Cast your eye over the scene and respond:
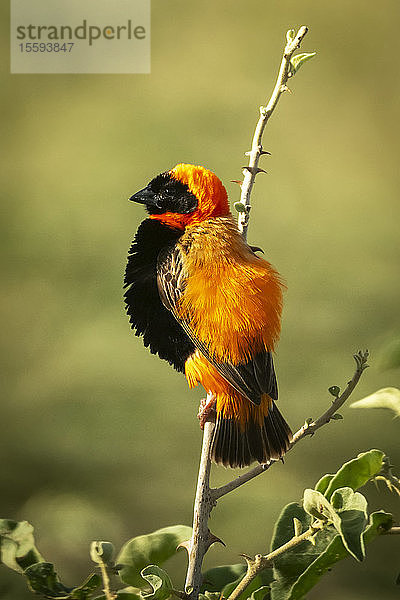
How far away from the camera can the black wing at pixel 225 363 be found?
110 cm

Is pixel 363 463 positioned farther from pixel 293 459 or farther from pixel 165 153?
pixel 165 153

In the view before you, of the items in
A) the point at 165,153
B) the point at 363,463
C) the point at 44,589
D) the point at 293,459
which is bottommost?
the point at 293,459

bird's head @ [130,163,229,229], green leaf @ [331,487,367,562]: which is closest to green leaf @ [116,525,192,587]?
green leaf @ [331,487,367,562]

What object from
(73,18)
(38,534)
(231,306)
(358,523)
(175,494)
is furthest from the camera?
(73,18)

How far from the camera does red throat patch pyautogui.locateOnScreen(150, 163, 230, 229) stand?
49.1 inches

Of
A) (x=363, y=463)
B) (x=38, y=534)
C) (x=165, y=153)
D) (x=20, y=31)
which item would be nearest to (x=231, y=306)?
(x=363, y=463)

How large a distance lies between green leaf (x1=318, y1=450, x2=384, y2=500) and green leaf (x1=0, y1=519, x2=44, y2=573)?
0.31m

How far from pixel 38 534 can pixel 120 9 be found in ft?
5.59

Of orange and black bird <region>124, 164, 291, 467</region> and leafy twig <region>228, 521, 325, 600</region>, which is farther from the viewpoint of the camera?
orange and black bird <region>124, 164, 291, 467</region>

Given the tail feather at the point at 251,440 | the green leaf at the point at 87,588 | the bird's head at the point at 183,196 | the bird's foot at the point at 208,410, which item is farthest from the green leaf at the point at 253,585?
the bird's head at the point at 183,196

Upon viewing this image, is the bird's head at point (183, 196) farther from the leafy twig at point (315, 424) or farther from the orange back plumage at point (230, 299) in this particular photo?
the leafy twig at point (315, 424)

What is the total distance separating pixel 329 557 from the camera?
0.70 metres

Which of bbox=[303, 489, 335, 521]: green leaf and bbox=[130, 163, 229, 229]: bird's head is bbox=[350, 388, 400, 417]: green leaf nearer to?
bbox=[303, 489, 335, 521]: green leaf

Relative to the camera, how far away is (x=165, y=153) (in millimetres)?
2740
